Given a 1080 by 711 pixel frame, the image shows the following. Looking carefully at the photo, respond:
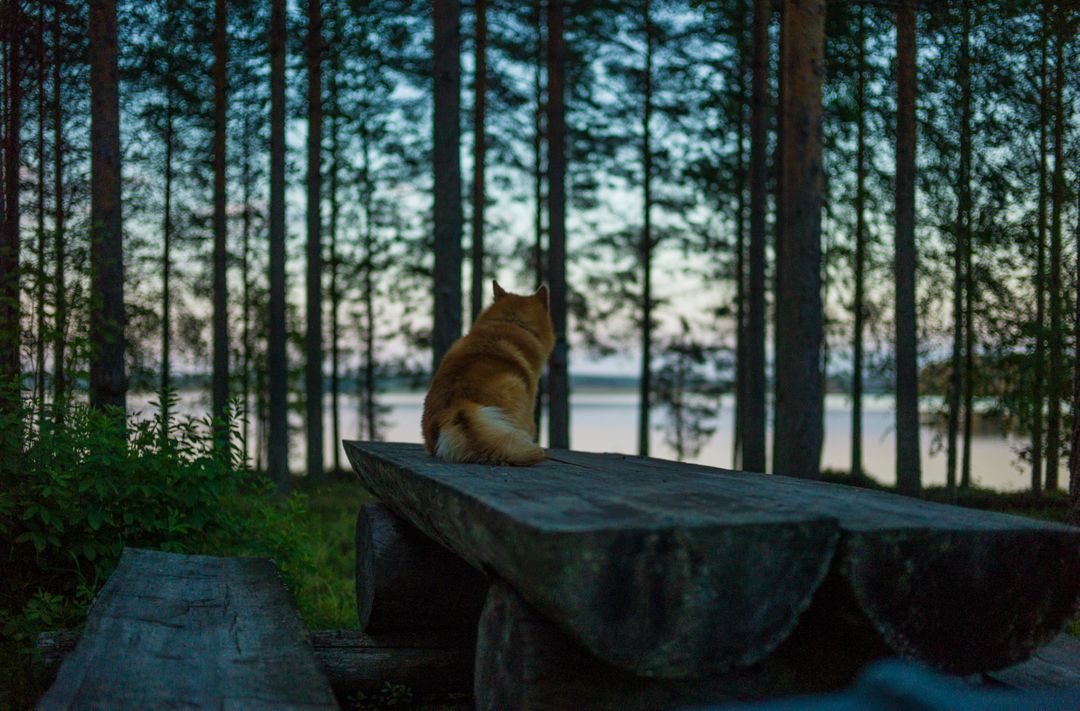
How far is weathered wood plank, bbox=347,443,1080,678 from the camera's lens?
186 centimetres

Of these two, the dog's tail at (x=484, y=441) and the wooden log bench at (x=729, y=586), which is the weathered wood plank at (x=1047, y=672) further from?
the dog's tail at (x=484, y=441)

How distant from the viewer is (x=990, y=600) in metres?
2.21

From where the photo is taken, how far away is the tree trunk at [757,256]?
1492cm

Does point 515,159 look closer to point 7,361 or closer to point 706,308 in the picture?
point 706,308

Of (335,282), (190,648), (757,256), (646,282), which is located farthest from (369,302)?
(190,648)

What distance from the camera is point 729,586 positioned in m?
1.96

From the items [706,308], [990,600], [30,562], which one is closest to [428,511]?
[990,600]

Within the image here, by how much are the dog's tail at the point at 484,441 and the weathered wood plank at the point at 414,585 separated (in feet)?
2.38

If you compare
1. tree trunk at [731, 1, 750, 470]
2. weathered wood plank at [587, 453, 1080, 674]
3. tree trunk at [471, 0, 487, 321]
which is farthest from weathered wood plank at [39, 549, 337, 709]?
tree trunk at [731, 1, 750, 470]

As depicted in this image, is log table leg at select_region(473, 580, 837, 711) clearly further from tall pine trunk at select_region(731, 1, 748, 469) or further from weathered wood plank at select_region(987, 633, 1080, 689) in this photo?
tall pine trunk at select_region(731, 1, 748, 469)

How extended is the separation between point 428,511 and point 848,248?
15783 millimetres

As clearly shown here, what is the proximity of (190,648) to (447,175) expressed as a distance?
28.7 ft

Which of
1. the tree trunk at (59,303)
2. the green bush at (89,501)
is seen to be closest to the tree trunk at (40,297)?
the tree trunk at (59,303)

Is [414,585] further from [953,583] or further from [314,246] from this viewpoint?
[314,246]
